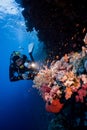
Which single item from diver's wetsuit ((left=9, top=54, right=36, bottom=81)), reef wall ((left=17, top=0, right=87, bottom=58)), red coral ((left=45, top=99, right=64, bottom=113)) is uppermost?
reef wall ((left=17, top=0, right=87, bottom=58))

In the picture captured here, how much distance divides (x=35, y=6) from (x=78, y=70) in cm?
334

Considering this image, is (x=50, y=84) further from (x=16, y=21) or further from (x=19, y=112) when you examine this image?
(x=19, y=112)

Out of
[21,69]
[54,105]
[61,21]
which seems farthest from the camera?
[21,69]

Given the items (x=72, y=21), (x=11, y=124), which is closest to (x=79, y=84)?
(x=72, y=21)

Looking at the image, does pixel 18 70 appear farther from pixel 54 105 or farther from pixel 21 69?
pixel 54 105

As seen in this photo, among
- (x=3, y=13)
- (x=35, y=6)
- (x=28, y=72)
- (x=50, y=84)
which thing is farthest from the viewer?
(x=3, y=13)

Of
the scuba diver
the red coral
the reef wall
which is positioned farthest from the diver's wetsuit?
the red coral

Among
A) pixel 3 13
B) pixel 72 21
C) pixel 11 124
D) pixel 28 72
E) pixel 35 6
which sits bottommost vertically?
pixel 11 124

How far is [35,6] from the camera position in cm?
792

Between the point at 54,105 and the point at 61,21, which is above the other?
the point at 61,21

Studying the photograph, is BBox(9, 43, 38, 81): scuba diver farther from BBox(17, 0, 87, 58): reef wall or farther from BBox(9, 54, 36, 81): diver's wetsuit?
BBox(17, 0, 87, 58): reef wall

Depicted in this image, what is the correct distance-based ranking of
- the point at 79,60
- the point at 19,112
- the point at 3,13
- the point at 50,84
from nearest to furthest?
the point at 79,60 < the point at 50,84 < the point at 3,13 < the point at 19,112

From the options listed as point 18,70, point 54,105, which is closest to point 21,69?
point 18,70

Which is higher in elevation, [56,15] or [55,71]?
[56,15]
